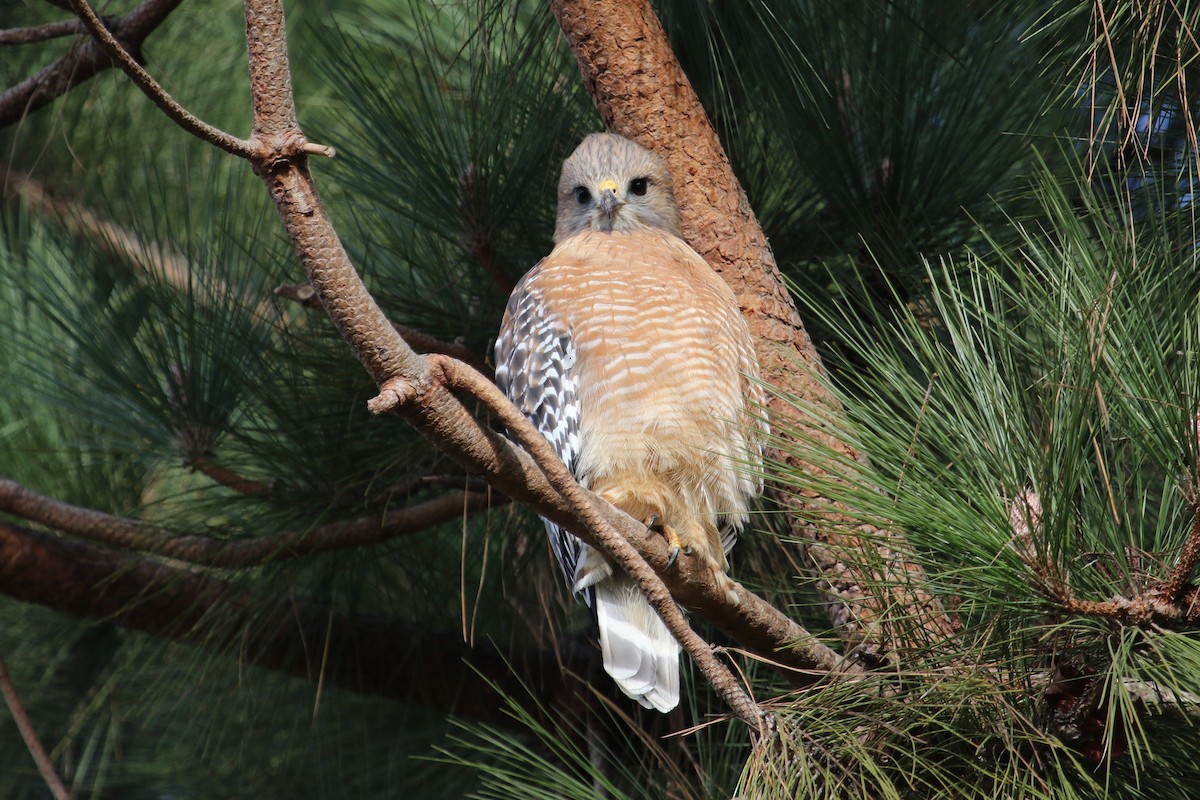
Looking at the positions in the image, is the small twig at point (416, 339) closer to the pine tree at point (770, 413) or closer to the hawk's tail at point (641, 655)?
the pine tree at point (770, 413)

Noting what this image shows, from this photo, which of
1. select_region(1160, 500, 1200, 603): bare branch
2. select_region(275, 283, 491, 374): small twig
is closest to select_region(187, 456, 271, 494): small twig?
select_region(275, 283, 491, 374): small twig

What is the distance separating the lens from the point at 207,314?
2840 millimetres

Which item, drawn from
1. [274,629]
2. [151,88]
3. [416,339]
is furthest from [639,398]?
[151,88]

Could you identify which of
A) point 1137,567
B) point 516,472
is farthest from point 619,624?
point 1137,567

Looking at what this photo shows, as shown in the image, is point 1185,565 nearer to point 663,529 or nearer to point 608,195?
point 663,529

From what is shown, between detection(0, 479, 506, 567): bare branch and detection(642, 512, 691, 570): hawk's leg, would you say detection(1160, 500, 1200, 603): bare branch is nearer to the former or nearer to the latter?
detection(642, 512, 691, 570): hawk's leg

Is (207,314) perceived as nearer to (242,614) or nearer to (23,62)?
(242,614)

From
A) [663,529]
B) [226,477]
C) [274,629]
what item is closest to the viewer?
[663,529]

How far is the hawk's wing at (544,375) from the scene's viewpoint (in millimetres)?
2469

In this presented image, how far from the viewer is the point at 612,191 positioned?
2.64 m

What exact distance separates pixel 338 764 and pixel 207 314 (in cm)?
136

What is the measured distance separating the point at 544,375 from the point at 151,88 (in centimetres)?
140

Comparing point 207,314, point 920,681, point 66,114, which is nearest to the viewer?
point 920,681

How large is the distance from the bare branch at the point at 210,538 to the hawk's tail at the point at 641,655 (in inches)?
19.4
